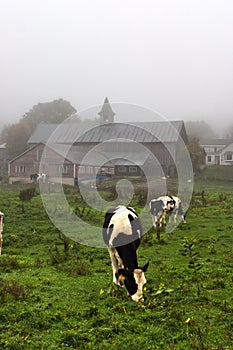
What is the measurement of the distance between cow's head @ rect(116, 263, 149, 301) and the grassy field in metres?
0.15

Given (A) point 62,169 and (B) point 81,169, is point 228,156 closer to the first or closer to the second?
(B) point 81,169

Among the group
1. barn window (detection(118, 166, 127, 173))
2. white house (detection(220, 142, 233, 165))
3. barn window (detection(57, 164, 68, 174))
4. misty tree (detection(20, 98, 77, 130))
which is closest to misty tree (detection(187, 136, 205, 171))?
barn window (detection(118, 166, 127, 173))

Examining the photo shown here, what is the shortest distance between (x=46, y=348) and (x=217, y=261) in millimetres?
6355

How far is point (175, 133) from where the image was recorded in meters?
49.9

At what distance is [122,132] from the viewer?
1960 inches

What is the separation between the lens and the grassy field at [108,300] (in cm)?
610

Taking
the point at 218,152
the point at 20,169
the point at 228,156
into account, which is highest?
the point at 218,152

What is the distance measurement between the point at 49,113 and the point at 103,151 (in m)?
39.1

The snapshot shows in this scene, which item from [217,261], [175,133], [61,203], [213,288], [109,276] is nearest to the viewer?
[213,288]

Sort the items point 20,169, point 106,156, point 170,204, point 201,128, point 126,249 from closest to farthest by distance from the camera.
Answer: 1. point 126,249
2. point 170,204
3. point 20,169
4. point 106,156
5. point 201,128

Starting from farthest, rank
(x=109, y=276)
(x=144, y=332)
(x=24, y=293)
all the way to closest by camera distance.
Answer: (x=109, y=276), (x=24, y=293), (x=144, y=332)

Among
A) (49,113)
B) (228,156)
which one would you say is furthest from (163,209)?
(49,113)

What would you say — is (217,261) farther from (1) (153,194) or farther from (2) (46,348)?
(1) (153,194)

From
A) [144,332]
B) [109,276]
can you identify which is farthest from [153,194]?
[144,332]
